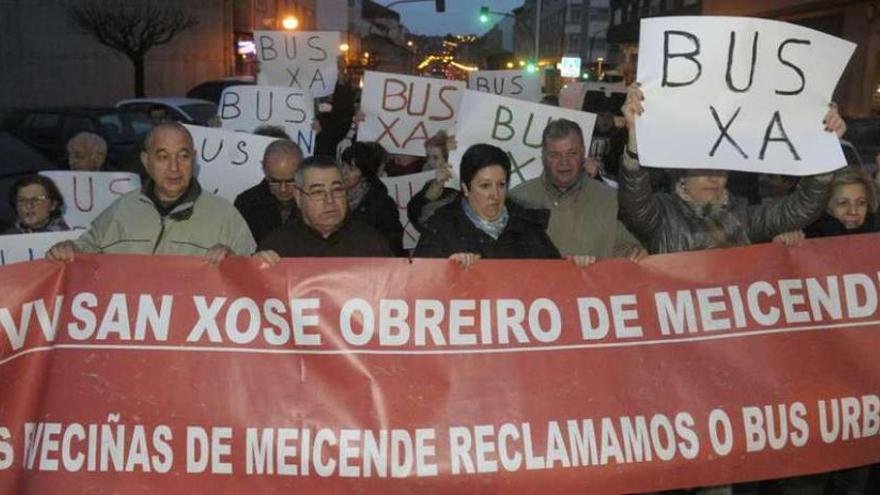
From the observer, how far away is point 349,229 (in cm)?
374

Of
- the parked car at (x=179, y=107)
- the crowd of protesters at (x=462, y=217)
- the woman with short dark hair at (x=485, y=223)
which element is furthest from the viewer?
the parked car at (x=179, y=107)

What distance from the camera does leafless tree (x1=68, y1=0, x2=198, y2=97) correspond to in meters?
25.0

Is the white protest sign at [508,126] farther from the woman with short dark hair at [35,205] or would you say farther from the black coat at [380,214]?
the woman with short dark hair at [35,205]

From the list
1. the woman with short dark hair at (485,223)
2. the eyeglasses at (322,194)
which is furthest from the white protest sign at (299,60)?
the woman with short dark hair at (485,223)

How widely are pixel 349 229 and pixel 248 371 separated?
0.82 m

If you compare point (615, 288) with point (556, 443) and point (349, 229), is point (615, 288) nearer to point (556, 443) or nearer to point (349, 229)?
point (556, 443)

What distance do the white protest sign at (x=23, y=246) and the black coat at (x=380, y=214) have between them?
1.67m

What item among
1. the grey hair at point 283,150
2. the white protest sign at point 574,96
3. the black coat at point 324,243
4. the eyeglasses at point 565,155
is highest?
the white protest sign at point 574,96

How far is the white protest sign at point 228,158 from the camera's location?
5789 millimetres

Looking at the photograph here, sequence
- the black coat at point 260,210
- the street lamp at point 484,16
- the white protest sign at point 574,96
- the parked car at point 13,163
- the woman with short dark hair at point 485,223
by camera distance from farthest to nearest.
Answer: the street lamp at point 484,16 → the white protest sign at point 574,96 → the parked car at point 13,163 → the black coat at point 260,210 → the woman with short dark hair at point 485,223

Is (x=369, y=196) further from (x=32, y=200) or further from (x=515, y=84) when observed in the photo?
(x=515, y=84)

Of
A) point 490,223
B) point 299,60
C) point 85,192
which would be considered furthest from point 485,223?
point 299,60

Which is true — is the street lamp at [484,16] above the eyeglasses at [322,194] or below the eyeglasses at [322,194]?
above

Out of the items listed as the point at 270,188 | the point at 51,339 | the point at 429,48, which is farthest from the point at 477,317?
the point at 429,48
